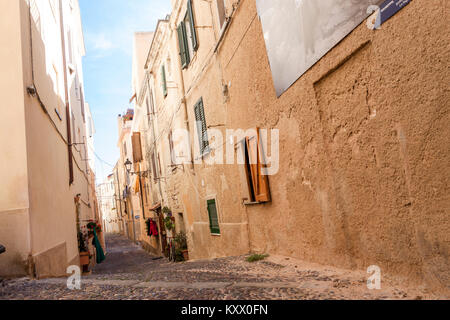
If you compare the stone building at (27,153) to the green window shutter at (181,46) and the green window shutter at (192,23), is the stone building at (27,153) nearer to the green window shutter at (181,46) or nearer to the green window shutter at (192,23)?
the green window shutter at (192,23)

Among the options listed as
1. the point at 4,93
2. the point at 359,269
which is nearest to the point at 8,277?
the point at 4,93

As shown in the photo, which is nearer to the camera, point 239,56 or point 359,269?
point 359,269

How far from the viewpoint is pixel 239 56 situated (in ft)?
22.3

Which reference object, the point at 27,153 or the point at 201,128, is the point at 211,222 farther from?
the point at 27,153

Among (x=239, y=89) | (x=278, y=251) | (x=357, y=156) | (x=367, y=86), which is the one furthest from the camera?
(x=239, y=89)

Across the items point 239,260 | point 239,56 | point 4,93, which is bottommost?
point 239,260

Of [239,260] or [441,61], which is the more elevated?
[441,61]

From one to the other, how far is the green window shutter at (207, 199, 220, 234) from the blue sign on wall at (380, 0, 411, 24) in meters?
6.45

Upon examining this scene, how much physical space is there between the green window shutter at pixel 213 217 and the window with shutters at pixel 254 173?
2.06 meters

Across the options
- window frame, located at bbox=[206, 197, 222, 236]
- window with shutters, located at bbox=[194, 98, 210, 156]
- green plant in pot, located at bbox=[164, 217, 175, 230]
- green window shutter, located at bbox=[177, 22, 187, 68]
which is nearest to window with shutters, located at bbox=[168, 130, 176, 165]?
green plant in pot, located at bbox=[164, 217, 175, 230]

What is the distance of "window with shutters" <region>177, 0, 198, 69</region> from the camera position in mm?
9312

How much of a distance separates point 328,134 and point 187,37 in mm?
7011
